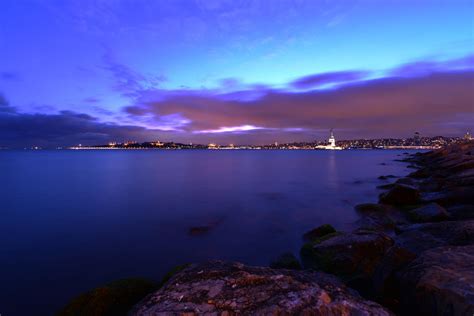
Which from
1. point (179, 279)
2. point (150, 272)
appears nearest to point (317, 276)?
point (179, 279)

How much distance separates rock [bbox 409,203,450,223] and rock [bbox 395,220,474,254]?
3.95m

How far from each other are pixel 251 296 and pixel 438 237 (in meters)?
6.06

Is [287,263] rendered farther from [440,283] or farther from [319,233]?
[440,283]

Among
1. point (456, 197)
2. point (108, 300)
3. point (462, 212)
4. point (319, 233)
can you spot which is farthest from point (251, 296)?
point (456, 197)

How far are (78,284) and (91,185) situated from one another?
23479mm

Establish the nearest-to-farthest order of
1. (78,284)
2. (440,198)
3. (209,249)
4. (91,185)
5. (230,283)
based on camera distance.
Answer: (230,283) < (78,284) < (209,249) < (440,198) < (91,185)

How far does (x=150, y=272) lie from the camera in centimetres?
951

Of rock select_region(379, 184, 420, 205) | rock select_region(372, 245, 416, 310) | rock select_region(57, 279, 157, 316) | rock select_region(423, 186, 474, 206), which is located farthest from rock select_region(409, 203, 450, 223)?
rock select_region(57, 279, 157, 316)

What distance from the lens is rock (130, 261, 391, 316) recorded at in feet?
13.6

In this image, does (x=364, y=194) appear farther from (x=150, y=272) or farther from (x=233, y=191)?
(x=150, y=272)

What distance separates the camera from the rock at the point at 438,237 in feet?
22.7

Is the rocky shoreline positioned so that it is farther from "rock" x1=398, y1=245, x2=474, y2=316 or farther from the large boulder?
the large boulder

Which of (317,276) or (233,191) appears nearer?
(317,276)

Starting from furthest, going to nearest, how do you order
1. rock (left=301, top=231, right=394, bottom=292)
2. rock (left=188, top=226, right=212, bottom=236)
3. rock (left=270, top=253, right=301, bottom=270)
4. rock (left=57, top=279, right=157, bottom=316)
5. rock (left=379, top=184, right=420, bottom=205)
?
1. rock (left=379, top=184, right=420, bottom=205)
2. rock (left=188, top=226, right=212, bottom=236)
3. rock (left=270, top=253, right=301, bottom=270)
4. rock (left=301, top=231, right=394, bottom=292)
5. rock (left=57, top=279, right=157, bottom=316)
